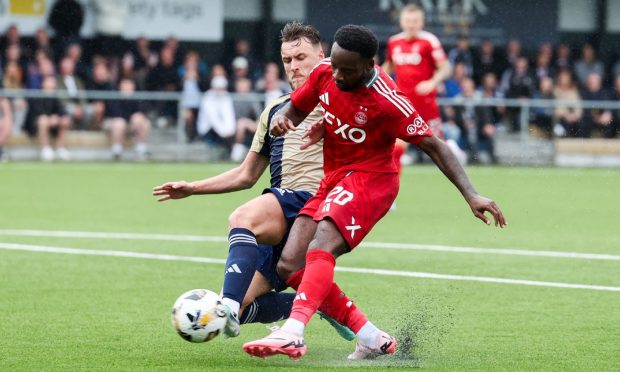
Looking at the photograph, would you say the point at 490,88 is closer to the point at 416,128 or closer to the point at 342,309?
the point at 342,309

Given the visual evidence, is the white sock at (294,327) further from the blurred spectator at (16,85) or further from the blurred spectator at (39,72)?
the blurred spectator at (39,72)

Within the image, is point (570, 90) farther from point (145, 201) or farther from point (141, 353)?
point (141, 353)

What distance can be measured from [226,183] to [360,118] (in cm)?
117

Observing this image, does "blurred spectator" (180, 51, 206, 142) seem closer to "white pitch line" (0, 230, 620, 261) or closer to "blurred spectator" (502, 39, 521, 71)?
"blurred spectator" (502, 39, 521, 71)

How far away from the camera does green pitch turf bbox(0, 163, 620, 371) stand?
6.99 metres

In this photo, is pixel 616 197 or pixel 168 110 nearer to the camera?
pixel 616 197

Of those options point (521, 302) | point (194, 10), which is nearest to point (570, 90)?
point (194, 10)

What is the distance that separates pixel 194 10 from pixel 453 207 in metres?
13.2

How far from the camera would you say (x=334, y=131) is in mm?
6879

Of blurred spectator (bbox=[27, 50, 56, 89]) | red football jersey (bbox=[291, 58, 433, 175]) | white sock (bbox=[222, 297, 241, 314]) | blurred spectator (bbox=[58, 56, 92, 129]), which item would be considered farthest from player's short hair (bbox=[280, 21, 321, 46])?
blurred spectator (bbox=[27, 50, 56, 89])

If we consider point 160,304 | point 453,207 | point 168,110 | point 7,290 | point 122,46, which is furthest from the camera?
point 122,46

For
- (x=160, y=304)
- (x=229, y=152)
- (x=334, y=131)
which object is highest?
(x=334, y=131)

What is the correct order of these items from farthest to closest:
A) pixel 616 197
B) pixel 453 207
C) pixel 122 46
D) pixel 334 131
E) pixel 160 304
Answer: pixel 122 46, pixel 616 197, pixel 453 207, pixel 160 304, pixel 334 131

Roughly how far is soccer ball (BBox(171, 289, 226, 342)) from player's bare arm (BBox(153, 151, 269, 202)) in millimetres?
893
